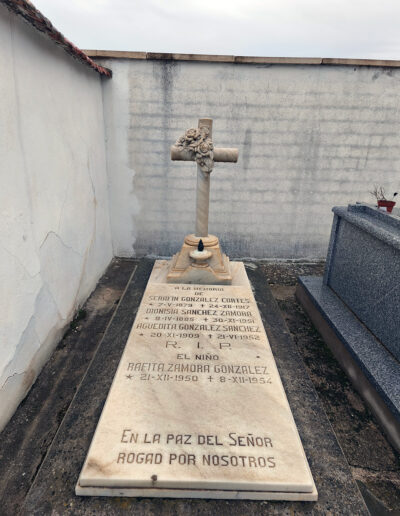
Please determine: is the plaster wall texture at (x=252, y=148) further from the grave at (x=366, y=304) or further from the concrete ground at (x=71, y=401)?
the concrete ground at (x=71, y=401)

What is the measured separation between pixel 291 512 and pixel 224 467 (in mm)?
469

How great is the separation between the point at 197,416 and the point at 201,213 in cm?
281

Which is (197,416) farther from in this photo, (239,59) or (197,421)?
(239,59)

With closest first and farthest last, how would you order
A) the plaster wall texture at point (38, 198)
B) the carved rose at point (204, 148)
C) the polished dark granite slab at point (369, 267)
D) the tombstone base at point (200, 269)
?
the plaster wall texture at point (38, 198) < the polished dark granite slab at point (369, 267) < the carved rose at point (204, 148) < the tombstone base at point (200, 269)

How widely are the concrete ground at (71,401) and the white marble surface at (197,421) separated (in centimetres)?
29

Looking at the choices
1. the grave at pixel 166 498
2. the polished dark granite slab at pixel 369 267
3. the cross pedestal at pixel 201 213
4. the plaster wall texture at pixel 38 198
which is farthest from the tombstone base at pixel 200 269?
the polished dark granite slab at pixel 369 267

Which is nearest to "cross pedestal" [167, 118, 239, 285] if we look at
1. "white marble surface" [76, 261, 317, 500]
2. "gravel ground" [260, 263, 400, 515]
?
"white marble surface" [76, 261, 317, 500]

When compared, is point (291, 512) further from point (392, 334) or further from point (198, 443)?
point (392, 334)

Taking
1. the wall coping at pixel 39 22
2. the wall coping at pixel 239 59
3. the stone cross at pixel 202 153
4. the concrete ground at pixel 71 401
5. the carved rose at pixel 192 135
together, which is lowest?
the concrete ground at pixel 71 401

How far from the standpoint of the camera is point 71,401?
3.09 m

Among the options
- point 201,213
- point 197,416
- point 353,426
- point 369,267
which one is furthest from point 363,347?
point 201,213

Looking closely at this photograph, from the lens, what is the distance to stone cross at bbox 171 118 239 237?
14.2ft

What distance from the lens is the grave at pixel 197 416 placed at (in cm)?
206

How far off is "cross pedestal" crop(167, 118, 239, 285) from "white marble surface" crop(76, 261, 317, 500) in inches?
36.6
